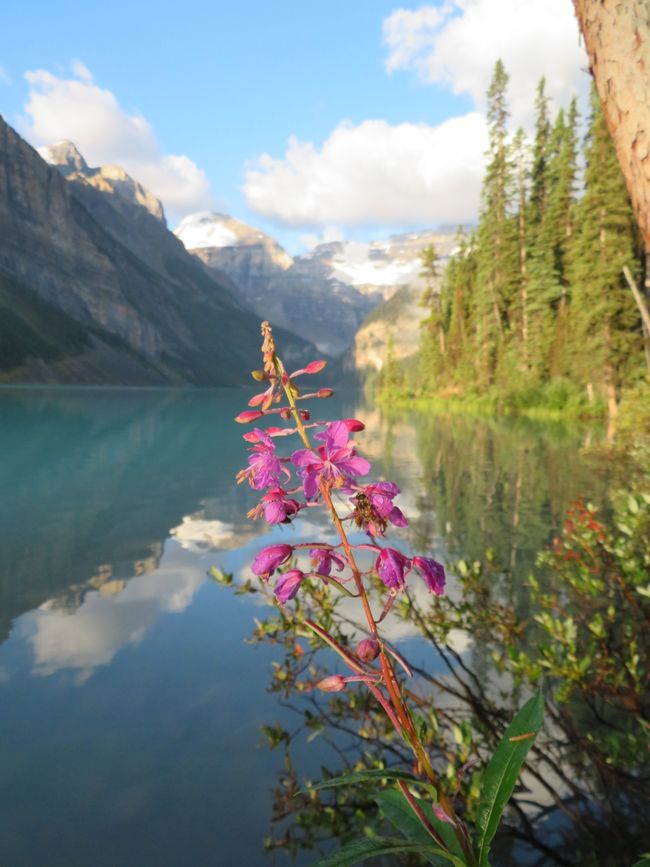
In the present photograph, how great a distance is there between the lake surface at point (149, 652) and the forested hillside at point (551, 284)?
15432 millimetres

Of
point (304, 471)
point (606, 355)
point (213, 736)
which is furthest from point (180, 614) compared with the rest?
point (606, 355)

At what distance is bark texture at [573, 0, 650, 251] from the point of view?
2424 mm

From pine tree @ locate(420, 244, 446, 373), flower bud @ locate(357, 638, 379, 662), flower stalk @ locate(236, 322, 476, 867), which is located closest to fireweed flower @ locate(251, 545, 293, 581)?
flower stalk @ locate(236, 322, 476, 867)

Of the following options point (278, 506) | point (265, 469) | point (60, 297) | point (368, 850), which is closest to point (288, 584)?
point (278, 506)

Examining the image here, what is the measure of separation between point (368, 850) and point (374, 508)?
0.74m

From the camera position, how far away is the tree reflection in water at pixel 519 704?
3098 millimetres

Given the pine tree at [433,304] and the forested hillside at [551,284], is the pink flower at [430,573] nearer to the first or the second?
the forested hillside at [551,284]

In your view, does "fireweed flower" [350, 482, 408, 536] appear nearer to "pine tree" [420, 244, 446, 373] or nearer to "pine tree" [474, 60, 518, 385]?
"pine tree" [474, 60, 518, 385]

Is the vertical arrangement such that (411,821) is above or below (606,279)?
below

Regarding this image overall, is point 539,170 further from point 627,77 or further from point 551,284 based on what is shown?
point 627,77

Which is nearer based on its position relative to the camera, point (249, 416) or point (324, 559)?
point (324, 559)

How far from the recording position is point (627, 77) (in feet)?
8.16

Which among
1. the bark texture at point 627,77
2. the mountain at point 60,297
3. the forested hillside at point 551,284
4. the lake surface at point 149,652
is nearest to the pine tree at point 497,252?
the forested hillside at point 551,284

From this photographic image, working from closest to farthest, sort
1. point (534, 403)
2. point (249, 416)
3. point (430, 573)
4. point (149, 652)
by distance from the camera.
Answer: point (430, 573) < point (249, 416) < point (149, 652) < point (534, 403)
